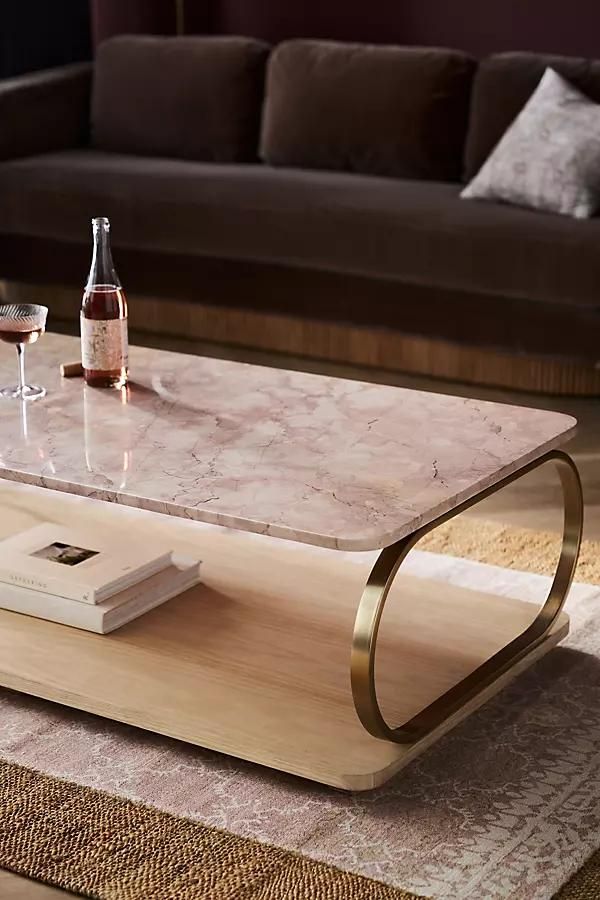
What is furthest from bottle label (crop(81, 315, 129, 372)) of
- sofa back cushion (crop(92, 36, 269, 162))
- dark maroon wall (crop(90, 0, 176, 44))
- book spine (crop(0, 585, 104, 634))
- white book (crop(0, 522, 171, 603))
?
dark maroon wall (crop(90, 0, 176, 44))

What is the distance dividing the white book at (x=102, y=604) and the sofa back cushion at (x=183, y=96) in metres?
2.70

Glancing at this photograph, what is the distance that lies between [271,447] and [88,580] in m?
0.39

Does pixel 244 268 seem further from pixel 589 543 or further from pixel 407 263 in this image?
pixel 589 543

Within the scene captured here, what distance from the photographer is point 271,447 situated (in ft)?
7.06

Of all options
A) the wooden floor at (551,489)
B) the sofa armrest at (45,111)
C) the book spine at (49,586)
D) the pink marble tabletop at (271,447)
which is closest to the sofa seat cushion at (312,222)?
the sofa armrest at (45,111)

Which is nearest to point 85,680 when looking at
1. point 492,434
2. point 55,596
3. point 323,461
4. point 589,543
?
point 55,596

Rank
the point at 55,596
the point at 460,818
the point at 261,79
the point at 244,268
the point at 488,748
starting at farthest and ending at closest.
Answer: the point at 261,79 < the point at 244,268 < the point at 55,596 < the point at 488,748 < the point at 460,818

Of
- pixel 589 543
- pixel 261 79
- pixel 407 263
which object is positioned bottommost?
pixel 589 543

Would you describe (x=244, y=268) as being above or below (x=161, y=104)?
below

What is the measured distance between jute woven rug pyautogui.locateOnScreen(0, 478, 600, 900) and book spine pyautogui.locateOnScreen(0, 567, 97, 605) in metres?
0.18

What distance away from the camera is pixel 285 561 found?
8.44 feet

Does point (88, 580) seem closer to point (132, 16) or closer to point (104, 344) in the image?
point (104, 344)

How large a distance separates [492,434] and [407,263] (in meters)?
1.79

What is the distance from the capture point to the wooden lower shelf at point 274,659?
1.98 metres
